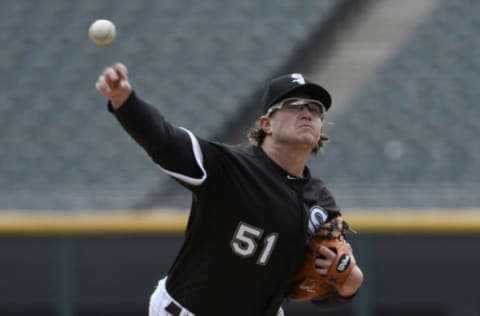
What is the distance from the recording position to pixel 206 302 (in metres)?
3.59

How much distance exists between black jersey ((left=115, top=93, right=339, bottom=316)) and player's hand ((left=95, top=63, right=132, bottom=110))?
1.34 ft

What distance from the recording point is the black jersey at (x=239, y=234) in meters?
3.50

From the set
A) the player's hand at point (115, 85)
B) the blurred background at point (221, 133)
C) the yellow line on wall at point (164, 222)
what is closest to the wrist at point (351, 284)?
the player's hand at point (115, 85)

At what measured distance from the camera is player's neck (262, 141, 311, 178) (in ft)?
12.0

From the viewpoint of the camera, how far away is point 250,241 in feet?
11.6

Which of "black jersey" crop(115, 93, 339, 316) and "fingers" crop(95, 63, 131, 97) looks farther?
"black jersey" crop(115, 93, 339, 316)

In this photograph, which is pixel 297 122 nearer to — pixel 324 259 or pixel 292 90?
pixel 292 90

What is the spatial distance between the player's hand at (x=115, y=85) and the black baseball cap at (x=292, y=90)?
0.70 m

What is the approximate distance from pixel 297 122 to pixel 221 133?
3549 millimetres

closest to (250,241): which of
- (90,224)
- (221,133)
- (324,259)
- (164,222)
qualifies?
(324,259)

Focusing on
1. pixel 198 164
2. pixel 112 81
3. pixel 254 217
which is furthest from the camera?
pixel 254 217

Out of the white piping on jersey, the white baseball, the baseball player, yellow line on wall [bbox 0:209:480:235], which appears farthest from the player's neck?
yellow line on wall [bbox 0:209:480:235]

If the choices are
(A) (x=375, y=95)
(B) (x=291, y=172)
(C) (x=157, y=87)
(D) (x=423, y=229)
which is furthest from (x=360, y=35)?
(B) (x=291, y=172)

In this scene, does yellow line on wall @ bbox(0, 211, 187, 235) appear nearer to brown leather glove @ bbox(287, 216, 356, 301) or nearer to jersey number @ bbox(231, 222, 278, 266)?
brown leather glove @ bbox(287, 216, 356, 301)
